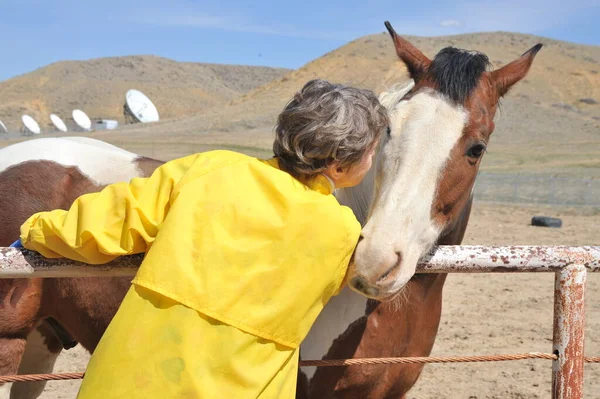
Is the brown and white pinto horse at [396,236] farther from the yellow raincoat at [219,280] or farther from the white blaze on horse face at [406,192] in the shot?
the yellow raincoat at [219,280]

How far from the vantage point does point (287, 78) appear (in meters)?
57.8

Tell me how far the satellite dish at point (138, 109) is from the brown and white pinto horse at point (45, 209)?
46.2 metres

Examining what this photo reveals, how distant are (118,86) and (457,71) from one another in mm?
91000

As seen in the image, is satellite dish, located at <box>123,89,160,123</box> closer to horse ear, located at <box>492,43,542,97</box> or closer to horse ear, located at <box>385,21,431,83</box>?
horse ear, located at <box>385,21,431,83</box>

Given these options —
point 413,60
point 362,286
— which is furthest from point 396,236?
point 413,60

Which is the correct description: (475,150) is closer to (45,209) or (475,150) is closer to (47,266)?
(47,266)

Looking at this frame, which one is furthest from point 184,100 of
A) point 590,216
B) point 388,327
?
point 388,327

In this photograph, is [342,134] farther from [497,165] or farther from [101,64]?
[101,64]

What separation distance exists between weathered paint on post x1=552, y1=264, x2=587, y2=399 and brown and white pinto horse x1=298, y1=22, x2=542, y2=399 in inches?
19.0

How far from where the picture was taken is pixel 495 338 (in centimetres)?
600

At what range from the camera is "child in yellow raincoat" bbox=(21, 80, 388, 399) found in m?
1.46

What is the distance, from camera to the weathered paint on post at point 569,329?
196 centimetres

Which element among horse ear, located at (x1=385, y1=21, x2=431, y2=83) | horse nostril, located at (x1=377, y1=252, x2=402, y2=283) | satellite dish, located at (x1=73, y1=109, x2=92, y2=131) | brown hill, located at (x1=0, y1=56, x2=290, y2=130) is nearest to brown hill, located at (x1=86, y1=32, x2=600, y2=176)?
satellite dish, located at (x1=73, y1=109, x2=92, y2=131)

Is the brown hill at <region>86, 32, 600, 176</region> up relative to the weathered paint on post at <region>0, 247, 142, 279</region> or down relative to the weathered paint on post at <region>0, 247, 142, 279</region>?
down
